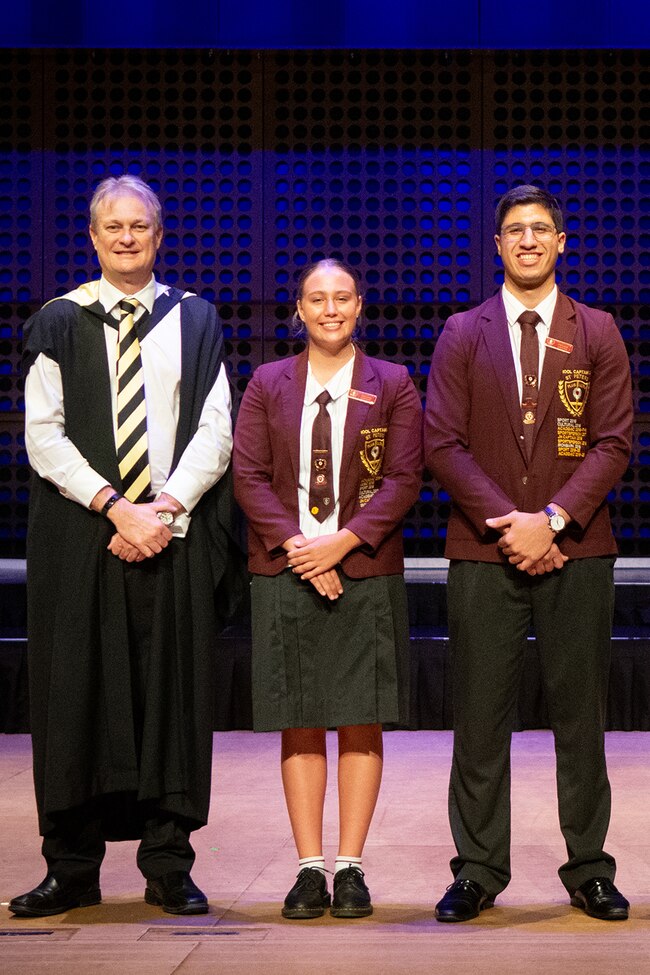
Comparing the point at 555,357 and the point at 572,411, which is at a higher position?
the point at 555,357

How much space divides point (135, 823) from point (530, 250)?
65.5 inches

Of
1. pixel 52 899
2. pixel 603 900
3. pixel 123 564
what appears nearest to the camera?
pixel 603 900

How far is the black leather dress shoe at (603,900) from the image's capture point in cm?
276

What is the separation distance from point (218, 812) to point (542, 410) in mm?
1932

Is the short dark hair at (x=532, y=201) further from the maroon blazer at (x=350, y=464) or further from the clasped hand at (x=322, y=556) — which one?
the clasped hand at (x=322, y=556)

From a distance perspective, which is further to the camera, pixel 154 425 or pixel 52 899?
pixel 154 425

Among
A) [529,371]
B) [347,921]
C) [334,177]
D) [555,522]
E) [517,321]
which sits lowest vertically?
[347,921]

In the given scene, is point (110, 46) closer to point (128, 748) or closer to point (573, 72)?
point (573, 72)

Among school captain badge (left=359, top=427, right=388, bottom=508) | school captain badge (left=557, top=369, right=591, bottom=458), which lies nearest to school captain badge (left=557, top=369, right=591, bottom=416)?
school captain badge (left=557, top=369, right=591, bottom=458)

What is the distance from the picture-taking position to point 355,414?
300 cm

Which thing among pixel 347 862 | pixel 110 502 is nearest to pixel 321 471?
pixel 110 502

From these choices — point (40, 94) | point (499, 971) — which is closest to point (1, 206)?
point (40, 94)

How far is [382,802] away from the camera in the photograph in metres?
4.29

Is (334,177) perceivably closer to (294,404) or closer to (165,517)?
(294,404)
